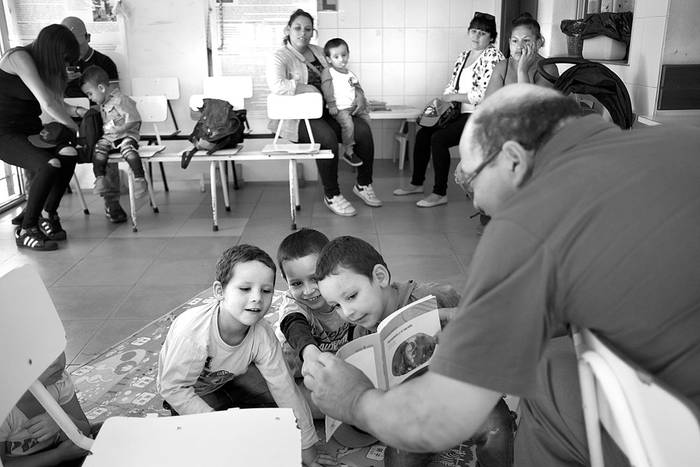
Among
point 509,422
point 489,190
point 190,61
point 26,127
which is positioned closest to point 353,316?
point 509,422

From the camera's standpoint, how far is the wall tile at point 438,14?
654 centimetres

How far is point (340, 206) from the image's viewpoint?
5062 mm

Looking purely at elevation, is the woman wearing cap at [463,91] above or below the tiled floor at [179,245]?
above

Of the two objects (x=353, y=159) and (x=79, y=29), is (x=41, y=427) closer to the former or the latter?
(x=353, y=159)

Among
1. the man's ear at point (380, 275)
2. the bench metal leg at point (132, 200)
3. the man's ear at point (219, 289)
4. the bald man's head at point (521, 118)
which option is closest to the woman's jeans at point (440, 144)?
the bench metal leg at point (132, 200)

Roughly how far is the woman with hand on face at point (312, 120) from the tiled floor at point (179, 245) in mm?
167

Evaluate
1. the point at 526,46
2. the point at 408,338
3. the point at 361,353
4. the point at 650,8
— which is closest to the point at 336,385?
the point at 361,353

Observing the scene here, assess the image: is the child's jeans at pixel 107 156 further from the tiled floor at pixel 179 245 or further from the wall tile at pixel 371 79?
the wall tile at pixel 371 79

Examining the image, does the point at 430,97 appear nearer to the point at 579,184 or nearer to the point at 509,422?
the point at 509,422

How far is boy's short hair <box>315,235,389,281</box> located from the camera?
6.23ft

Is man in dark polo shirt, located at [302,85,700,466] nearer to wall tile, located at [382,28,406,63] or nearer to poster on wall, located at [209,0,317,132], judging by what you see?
poster on wall, located at [209,0,317,132]

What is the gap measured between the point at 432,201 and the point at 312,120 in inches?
45.3

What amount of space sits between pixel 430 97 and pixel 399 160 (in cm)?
72

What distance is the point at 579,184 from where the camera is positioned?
3.44 ft
